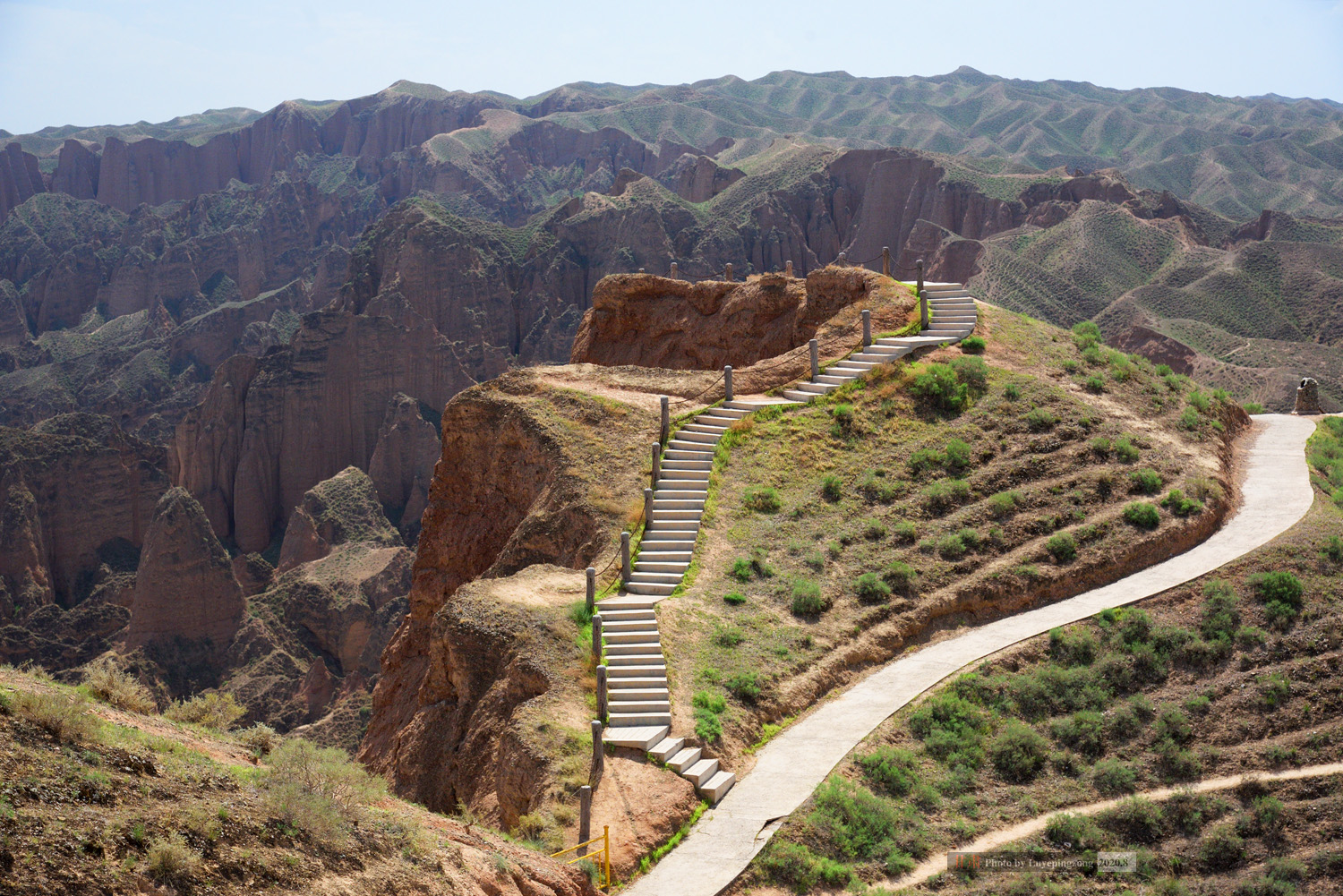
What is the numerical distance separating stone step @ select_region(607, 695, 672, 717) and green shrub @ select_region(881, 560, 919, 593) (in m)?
6.03

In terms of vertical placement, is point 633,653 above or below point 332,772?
below

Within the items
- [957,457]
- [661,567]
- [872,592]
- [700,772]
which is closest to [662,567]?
[661,567]

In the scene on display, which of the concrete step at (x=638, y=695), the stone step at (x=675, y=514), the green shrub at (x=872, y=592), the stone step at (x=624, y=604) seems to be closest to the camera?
the concrete step at (x=638, y=695)

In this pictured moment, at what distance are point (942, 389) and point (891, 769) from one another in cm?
1255

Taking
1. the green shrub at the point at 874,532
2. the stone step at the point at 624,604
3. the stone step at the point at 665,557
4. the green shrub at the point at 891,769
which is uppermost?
the green shrub at the point at 874,532

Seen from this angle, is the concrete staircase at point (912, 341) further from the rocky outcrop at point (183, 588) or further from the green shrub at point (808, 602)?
the rocky outcrop at point (183, 588)

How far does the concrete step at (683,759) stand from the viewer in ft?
55.9

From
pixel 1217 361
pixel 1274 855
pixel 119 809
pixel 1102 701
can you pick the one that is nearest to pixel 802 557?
pixel 1102 701

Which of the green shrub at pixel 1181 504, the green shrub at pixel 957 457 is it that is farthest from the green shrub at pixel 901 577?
the green shrub at pixel 1181 504

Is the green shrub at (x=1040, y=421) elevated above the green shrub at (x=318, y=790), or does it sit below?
below

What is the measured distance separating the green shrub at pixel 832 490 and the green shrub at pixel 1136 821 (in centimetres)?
982

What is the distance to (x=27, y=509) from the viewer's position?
74438mm

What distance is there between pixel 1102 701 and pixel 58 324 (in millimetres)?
170188

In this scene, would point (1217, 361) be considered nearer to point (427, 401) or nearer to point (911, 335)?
point (911, 335)
